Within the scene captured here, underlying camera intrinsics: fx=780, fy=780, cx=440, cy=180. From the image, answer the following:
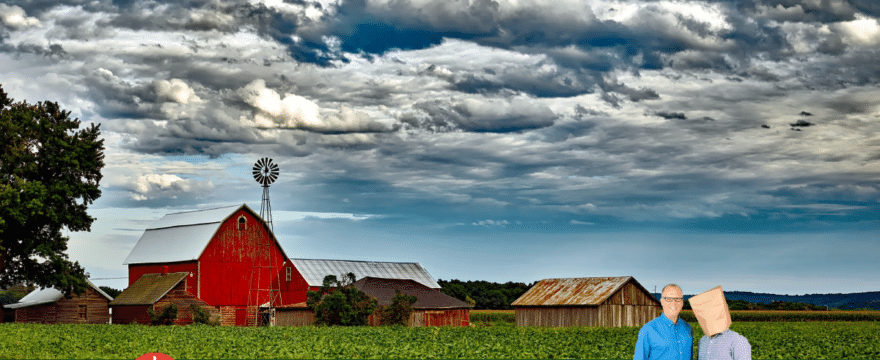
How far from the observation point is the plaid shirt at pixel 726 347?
5.73 meters

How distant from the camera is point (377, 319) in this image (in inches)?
2099

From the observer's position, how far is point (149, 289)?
190 ft

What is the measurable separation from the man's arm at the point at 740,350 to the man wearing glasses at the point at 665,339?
0.74 meters

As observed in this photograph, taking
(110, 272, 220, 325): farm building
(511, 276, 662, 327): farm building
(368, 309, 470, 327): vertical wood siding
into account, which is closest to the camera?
(511, 276, 662, 327): farm building

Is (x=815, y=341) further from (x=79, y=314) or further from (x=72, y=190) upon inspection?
(x=79, y=314)

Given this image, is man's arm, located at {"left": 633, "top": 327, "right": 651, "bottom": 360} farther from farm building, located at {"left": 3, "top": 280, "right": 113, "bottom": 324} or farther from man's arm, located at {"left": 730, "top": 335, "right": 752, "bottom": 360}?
farm building, located at {"left": 3, "top": 280, "right": 113, "bottom": 324}

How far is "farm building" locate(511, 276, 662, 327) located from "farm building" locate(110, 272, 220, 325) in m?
23.3

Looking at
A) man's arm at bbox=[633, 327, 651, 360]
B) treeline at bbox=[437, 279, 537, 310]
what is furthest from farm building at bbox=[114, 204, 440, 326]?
man's arm at bbox=[633, 327, 651, 360]

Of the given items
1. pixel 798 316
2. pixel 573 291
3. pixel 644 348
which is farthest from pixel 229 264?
pixel 644 348

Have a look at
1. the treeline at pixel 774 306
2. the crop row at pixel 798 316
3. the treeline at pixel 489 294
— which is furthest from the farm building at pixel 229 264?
the treeline at pixel 774 306

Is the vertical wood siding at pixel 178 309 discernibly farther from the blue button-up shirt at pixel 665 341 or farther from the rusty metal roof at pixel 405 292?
the blue button-up shirt at pixel 665 341

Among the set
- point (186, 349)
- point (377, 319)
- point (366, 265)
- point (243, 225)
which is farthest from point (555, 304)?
point (186, 349)

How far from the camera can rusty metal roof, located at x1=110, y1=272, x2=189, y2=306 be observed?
55.3m

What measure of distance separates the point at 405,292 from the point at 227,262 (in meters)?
13.9
